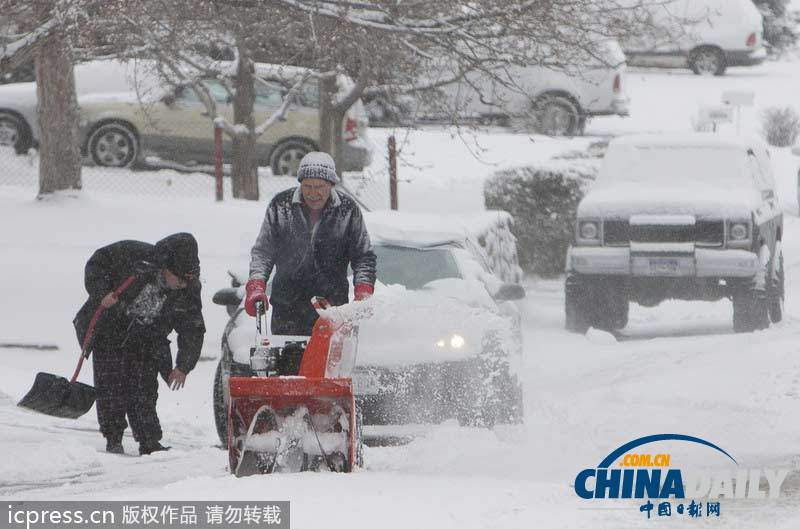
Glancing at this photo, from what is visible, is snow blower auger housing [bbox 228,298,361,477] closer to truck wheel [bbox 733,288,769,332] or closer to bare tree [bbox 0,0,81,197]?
truck wheel [bbox 733,288,769,332]

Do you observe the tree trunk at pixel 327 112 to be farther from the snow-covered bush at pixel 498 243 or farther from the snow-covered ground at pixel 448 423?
the snow-covered bush at pixel 498 243

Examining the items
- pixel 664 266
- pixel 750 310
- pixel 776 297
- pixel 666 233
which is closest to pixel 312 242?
pixel 664 266

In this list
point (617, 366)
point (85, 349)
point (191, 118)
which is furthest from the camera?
point (191, 118)

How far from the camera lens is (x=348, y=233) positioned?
793cm

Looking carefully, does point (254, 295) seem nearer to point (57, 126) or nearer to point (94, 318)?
point (94, 318)

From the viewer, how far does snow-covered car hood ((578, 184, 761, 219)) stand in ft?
44.9

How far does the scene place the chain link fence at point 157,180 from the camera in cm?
1980

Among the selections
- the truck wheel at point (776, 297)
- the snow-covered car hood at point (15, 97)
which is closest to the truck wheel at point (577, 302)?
the truck wheel at point (776, 297)

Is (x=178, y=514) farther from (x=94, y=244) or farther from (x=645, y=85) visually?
(x=645, y=85)

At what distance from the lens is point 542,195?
17.7 metres

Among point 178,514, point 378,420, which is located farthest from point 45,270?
point 178,514

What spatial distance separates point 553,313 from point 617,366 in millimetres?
3910

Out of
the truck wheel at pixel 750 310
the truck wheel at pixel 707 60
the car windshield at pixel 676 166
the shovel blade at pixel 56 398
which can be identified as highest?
the truck wheel at pixel 707 60

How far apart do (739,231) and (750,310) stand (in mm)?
697
